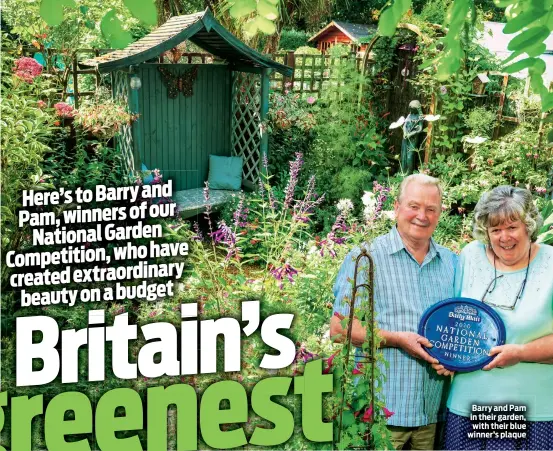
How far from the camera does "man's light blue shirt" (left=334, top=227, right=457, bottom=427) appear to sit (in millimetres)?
2223

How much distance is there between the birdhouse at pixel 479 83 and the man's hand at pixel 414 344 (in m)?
5.36

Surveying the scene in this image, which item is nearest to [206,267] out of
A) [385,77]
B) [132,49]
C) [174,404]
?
[174,404]

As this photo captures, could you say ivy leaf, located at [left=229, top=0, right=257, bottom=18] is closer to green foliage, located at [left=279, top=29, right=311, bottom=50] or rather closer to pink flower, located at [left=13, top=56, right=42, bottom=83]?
pink flower, located at [left=13, top=56, right=42, bottom=83]

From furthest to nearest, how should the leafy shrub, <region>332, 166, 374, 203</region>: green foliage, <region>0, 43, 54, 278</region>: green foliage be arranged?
<region>332, 166, 374, 203</region>: green foliage
the leafy shrub
<region>0, 43, 54, 278</region>: green foliage

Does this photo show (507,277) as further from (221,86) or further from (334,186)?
(221,86)

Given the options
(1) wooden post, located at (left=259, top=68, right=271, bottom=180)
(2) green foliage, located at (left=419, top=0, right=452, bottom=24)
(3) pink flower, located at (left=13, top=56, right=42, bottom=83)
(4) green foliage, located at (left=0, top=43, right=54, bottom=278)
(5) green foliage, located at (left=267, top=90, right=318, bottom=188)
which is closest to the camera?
(4) green foliage, located at (left=0, top=43, right=54, bottom=278)

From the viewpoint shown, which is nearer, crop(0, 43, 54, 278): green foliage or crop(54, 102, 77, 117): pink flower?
crop(0, 43, 54, 278): green foliage

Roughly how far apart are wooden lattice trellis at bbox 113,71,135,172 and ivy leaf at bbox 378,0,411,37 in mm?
4579

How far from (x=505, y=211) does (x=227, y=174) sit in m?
5.35

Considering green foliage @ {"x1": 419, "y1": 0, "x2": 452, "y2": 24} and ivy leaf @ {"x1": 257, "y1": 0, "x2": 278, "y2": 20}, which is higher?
green foliage @ {"x1": 419, "y1": 0, "x2": 452, "y2": 24}

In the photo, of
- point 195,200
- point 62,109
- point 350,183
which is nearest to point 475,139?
point 350,183

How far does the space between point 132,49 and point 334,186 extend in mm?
2460

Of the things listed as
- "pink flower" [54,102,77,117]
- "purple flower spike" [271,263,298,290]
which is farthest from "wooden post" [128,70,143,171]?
"purple flower spike" [271,263,298,290]

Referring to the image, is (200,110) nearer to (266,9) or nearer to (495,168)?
(495,168)
